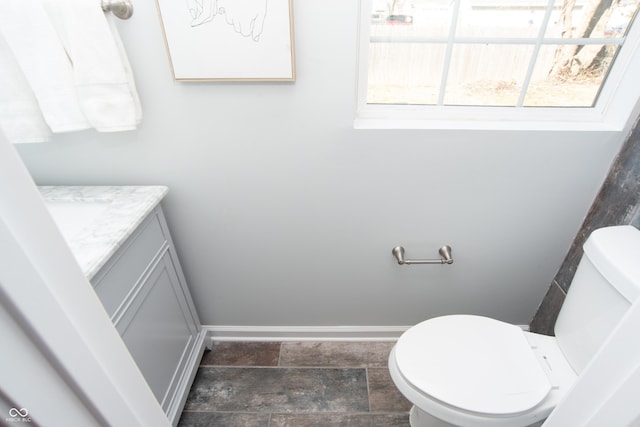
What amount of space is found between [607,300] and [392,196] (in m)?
0.73

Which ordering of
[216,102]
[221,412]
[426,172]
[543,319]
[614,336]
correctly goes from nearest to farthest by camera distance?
[614,336], [216,102], [426,172], [221,412], [543,319]

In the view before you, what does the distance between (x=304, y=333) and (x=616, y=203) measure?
143 centimetres

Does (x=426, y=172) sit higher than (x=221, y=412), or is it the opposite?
(x=426, y=172)

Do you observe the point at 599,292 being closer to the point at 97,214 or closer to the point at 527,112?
the point at 527,112

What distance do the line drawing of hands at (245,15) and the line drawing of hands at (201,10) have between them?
0.06ft

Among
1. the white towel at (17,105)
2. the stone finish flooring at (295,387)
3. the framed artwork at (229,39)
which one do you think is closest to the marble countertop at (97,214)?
the white towel at (17,105)

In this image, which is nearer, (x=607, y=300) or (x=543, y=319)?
(x=607, y=300)

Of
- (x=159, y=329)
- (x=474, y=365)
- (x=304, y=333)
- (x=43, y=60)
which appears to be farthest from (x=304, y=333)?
(x=43, y=60)

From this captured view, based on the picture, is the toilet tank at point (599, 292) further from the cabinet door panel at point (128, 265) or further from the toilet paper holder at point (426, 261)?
the cabinet door panel at point (128, 265)

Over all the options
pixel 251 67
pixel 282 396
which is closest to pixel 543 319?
pixel 282 396

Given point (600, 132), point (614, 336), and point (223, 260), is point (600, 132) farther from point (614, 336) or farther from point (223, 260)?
point (223, 260)

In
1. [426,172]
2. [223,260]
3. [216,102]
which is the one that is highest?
[216,102]

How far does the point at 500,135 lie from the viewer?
1.13 meters

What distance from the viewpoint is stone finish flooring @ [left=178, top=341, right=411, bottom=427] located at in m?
1.39
